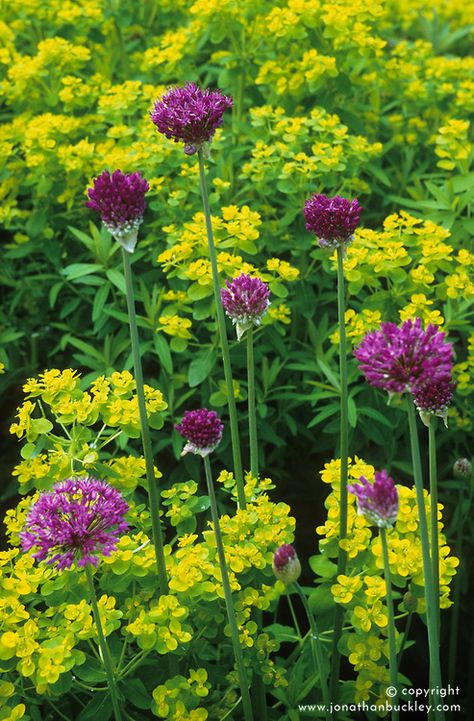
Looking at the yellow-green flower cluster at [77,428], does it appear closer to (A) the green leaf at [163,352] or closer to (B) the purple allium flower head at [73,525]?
(B) the purple allium flower head at [73,525]

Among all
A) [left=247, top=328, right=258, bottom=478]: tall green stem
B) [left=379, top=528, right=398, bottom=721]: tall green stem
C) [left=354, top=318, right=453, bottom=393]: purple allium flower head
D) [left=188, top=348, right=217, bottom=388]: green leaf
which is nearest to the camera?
[left=354, top=318, right=453, bottom=393]: purple allium flower head

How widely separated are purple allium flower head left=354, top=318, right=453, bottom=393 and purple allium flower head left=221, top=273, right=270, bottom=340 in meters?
0.42

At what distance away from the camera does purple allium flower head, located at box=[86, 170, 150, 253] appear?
1542mm

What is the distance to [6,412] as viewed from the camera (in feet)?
10.8

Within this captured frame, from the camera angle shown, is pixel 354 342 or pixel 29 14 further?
pixel 29 14

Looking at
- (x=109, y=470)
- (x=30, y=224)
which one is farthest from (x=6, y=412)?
(x=109, y=470)

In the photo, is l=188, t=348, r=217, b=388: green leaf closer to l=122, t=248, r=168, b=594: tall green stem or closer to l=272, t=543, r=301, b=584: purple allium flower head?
l=122, t=248, r=168, b=594: tall green stem

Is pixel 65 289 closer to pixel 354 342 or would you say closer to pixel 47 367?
pixel 47 367

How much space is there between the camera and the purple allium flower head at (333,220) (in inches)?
68.1

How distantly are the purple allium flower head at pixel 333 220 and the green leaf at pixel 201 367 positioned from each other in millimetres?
882

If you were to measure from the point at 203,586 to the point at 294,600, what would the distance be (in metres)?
1.06

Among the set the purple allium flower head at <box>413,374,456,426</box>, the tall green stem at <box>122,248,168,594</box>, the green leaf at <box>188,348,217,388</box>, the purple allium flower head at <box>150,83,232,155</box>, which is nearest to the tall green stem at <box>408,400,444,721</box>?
the purple allium flower head at <box>413,374,456,426</box>

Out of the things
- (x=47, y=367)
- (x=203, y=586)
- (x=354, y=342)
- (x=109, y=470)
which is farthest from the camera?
(x=47, y=367)

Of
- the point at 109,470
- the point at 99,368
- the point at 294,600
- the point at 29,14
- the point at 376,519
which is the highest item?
the point at 29,14
